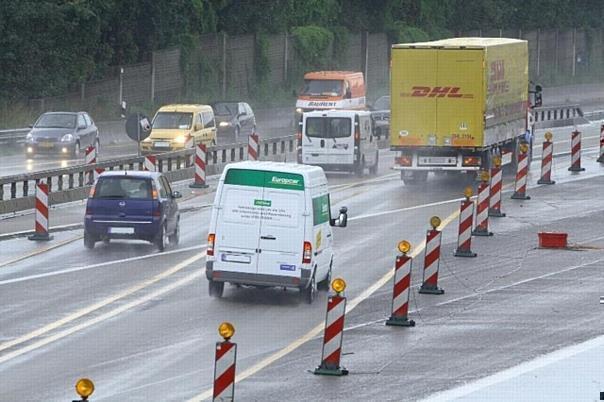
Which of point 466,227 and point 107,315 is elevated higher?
point 466,227

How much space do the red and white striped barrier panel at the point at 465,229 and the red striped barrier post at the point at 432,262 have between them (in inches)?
150

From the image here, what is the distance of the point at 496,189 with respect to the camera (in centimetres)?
3572

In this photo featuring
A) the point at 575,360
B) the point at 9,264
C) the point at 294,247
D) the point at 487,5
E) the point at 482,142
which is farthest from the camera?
the point at 487,5

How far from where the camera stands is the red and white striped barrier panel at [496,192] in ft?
115

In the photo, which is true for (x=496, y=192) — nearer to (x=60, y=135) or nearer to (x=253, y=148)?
(x=253, y=148)

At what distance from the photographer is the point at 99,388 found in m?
17.9

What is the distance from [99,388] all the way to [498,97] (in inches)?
1086

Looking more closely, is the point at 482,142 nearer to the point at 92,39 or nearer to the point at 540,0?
the point at 92,39

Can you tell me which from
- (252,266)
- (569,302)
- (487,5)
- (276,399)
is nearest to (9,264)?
(252,266)

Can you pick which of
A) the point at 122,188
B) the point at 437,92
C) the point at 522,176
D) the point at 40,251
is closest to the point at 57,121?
the point at 437,92

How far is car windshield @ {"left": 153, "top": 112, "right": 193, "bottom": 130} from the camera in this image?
176 ft

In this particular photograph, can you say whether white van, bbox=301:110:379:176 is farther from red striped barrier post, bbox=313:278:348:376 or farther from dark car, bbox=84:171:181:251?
red striped barrier post, bbox=313:278:348:376

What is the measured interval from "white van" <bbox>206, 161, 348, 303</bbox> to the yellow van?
2784cm

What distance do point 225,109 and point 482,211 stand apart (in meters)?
32.6
